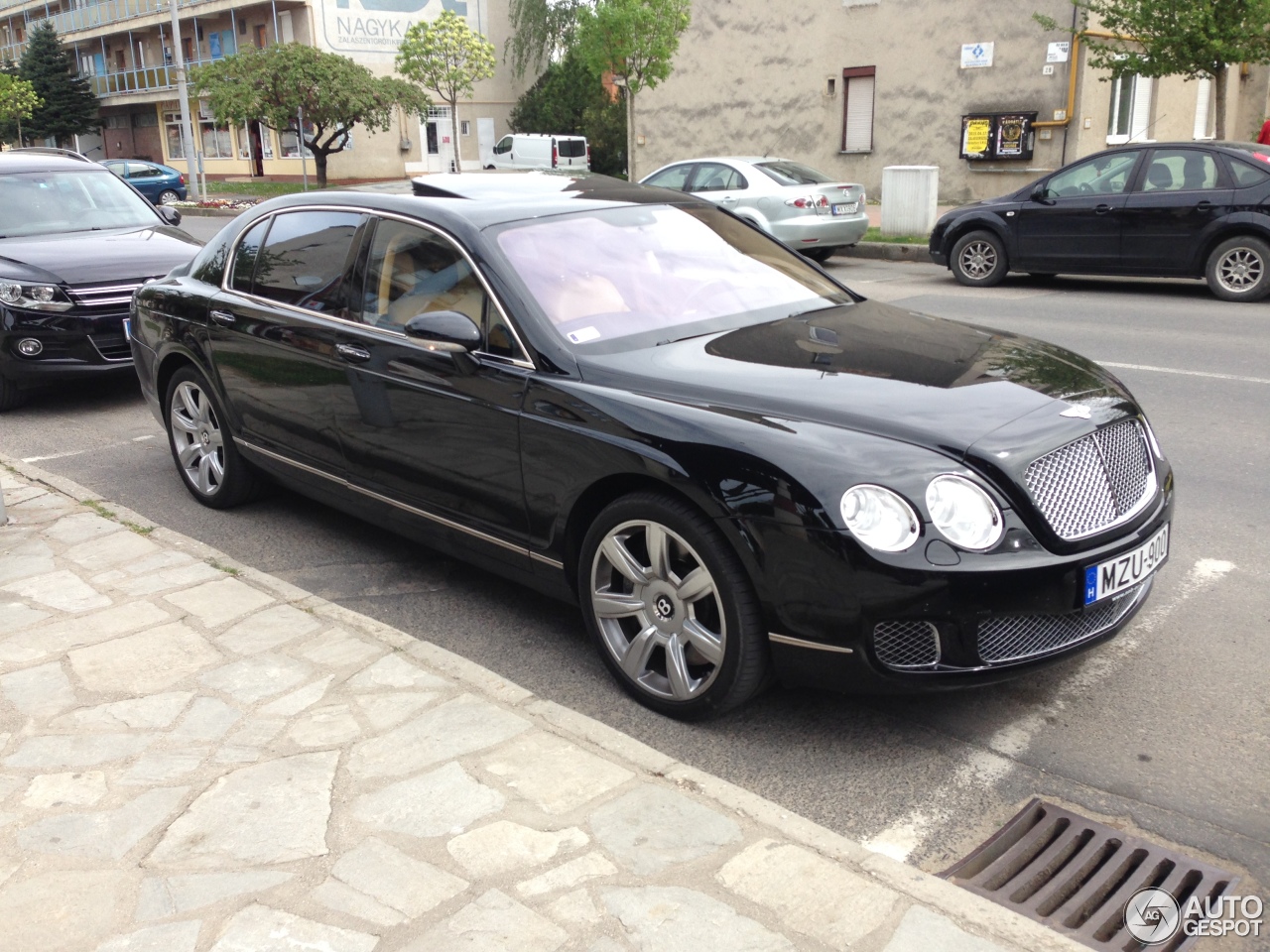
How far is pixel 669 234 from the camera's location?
4.78 meters

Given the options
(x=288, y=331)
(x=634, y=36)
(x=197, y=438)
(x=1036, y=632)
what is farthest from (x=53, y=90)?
(x=1036, y=632)

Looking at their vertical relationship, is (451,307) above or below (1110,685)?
above

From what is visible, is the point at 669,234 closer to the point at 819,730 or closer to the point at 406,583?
the point at 406,583

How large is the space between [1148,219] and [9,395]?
1081 centimetres

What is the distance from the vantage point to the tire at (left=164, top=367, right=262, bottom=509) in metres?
5.73

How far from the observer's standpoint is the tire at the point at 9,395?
839 centimetres

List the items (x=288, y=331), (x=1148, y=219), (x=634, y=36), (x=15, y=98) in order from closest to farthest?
(x=288, y=331), (x=1148, y=219), (x=634, y=36), (x=15, y=98)

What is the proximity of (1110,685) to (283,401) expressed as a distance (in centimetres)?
344

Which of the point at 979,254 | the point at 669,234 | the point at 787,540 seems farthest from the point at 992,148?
the point at 787,540

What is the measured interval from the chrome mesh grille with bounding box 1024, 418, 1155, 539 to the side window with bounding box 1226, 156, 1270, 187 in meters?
9.58

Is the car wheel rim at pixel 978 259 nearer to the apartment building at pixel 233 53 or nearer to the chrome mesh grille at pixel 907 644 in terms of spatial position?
the chrome mesh grille at pixel 907 644

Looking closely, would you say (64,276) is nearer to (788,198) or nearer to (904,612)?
(904,612)

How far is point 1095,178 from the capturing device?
1293cm

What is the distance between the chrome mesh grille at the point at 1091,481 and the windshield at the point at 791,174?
13.1 meters
